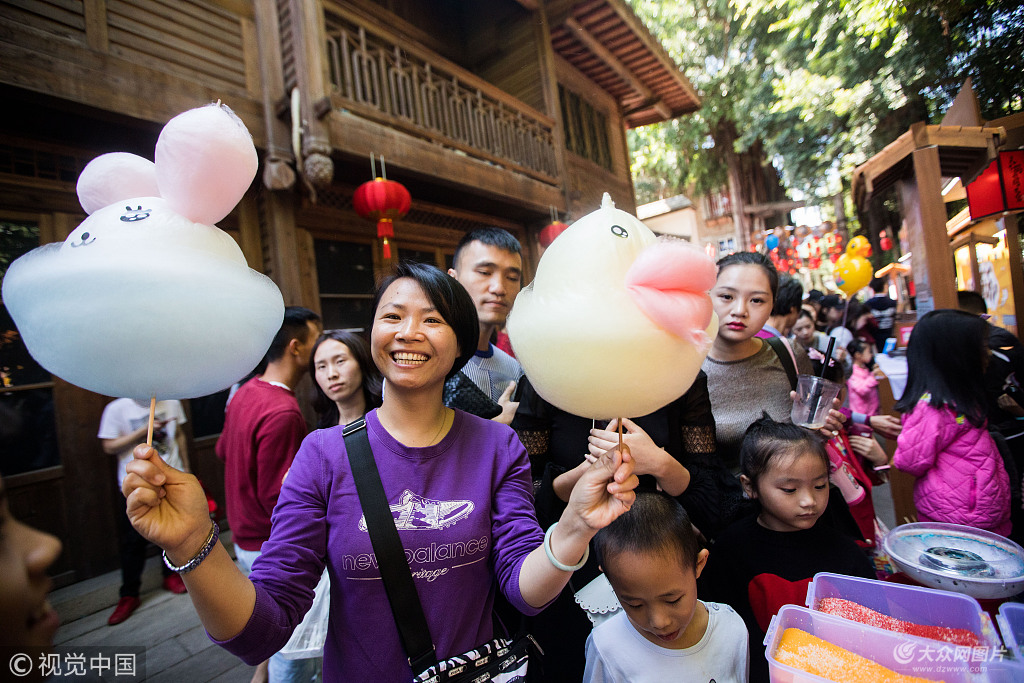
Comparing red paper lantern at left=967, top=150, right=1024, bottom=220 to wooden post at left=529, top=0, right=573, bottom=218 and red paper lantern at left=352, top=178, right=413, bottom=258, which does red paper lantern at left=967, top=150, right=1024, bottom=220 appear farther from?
red paper lantern at left=352, top=178, right=413, bottom=258

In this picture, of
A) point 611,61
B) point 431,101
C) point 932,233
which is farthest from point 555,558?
point 611,61

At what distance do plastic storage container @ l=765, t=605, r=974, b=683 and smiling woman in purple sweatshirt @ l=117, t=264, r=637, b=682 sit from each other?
0.65 meters

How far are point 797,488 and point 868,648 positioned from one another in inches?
24.6

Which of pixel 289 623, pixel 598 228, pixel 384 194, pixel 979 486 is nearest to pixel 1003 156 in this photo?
pixel 979 486

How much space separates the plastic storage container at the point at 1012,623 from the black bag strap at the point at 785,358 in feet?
3.81

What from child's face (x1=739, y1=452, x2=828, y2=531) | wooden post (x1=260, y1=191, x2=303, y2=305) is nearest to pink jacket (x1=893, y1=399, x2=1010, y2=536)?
child's face (x1=739, y1=452, x2=828, y2=531)

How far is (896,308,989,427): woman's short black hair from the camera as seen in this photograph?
238 cm

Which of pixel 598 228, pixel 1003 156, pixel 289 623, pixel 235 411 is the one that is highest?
pixel 1003 156

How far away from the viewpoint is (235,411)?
238 cm

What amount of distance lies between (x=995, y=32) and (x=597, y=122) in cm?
721

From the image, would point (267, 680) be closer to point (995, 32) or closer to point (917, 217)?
point (917, 217)

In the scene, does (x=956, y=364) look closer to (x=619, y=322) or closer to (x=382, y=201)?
(x=619, y=322)

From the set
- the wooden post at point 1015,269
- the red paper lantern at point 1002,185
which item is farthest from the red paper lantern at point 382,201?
the wooden post at point 1015,269

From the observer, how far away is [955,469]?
2.39 m
